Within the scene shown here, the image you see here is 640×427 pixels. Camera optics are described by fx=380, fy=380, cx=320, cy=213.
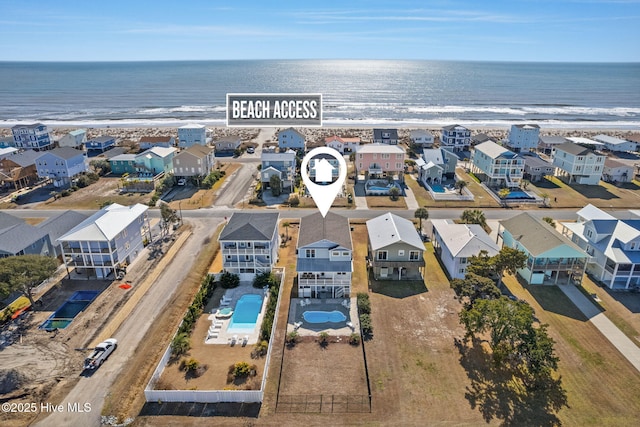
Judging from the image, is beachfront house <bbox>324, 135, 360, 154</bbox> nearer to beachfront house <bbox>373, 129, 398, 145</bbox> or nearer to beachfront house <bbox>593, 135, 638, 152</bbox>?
beachfront house <bbox>373, 129, 398, 145</bbox>

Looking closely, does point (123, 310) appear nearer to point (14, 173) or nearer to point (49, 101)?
point (14, 173)

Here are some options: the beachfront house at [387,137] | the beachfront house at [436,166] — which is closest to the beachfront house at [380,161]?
the beachfront house at [436,166]

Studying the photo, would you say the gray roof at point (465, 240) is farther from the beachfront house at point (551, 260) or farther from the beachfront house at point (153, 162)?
the beachfront house at point (153, 162)

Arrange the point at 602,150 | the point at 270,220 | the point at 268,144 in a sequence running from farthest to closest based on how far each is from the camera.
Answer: the point at 268,144
the point at 602,150
the point at 270,220

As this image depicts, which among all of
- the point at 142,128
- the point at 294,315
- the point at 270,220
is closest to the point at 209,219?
the point at 270,220

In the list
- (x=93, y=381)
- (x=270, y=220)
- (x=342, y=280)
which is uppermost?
(x=270, y=220)

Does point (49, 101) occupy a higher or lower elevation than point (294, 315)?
higher
